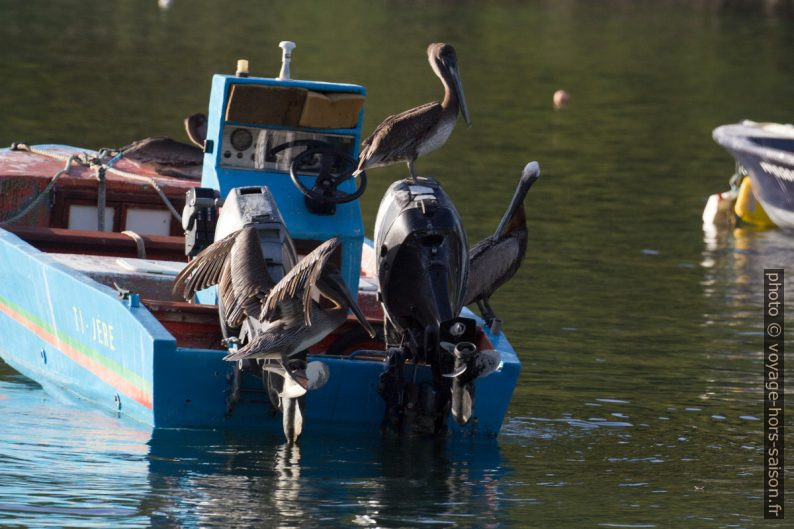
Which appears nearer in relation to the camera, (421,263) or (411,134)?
(421,263)

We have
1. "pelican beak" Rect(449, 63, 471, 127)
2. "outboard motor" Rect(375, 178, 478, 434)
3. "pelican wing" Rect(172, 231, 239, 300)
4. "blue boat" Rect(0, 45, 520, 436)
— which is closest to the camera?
"outboard motor" Rect(375, 178, 478, 434)

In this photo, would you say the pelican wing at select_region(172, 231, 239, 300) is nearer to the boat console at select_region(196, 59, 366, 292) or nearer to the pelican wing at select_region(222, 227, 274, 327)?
the pelican wing at select_region(222, 227, 274, 327)

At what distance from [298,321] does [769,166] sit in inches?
484

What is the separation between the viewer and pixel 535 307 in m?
16.0

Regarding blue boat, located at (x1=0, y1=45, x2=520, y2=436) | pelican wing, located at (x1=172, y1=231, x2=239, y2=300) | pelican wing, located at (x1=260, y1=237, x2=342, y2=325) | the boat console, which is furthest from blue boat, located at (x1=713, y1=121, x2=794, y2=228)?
pelican wing, located at (x1=260, y1=237, x2=342, y2=325)

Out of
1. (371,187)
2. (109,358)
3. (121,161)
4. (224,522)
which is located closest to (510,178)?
(371,187)

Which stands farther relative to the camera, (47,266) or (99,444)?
(47,266)

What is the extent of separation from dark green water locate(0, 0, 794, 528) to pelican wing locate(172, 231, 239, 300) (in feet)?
2.99

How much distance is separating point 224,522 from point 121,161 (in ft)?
23.1

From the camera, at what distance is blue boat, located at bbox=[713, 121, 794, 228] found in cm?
2094

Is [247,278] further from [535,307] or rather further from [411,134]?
[535,307]

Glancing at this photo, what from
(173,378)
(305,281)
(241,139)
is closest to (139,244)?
(241,139)

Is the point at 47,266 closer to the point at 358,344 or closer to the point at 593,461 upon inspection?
the point at 358,344

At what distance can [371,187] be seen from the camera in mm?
22469
